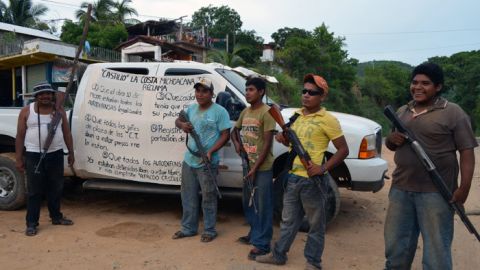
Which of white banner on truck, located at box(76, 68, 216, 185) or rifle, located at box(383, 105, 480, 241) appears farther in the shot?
white banner on truck, located at box(76, 68, 216, 185)

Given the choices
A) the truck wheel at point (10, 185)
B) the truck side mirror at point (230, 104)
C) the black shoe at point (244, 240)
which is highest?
the truck side mirror at point (230, 104)

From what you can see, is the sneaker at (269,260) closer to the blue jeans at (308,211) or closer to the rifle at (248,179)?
the blue jeans at (308,211)

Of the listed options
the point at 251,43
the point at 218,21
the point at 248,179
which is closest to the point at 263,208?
the point at 248,179

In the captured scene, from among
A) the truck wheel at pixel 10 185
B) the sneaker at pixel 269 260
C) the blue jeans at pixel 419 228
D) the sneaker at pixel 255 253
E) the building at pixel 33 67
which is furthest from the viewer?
the building at pixel 33 67

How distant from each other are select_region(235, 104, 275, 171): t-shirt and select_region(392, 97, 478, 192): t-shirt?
1.31 metres

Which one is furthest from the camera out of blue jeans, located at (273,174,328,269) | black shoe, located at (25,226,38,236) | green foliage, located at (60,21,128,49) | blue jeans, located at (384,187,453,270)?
green foliage, located at (60,21,128,49)

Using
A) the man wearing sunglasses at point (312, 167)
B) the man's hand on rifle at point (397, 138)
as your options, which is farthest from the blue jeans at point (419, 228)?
the man wearing sunglasses at point (312, 167)

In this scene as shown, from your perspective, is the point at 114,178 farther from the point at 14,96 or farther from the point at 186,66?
the point at 14,96

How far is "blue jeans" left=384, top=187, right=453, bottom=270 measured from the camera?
3.13 metres

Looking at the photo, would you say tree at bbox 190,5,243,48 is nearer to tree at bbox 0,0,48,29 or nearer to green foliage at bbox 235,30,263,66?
green foliage at bbox 235,30,263,66

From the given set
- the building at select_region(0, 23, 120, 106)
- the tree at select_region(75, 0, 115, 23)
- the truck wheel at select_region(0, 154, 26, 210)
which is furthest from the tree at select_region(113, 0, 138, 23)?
the truck wheel at select_region(0, 154, 26, 210)

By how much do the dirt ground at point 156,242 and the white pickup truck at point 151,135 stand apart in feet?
1.53

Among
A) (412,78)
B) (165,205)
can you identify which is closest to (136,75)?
(165,205)

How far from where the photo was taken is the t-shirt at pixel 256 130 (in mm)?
4188
